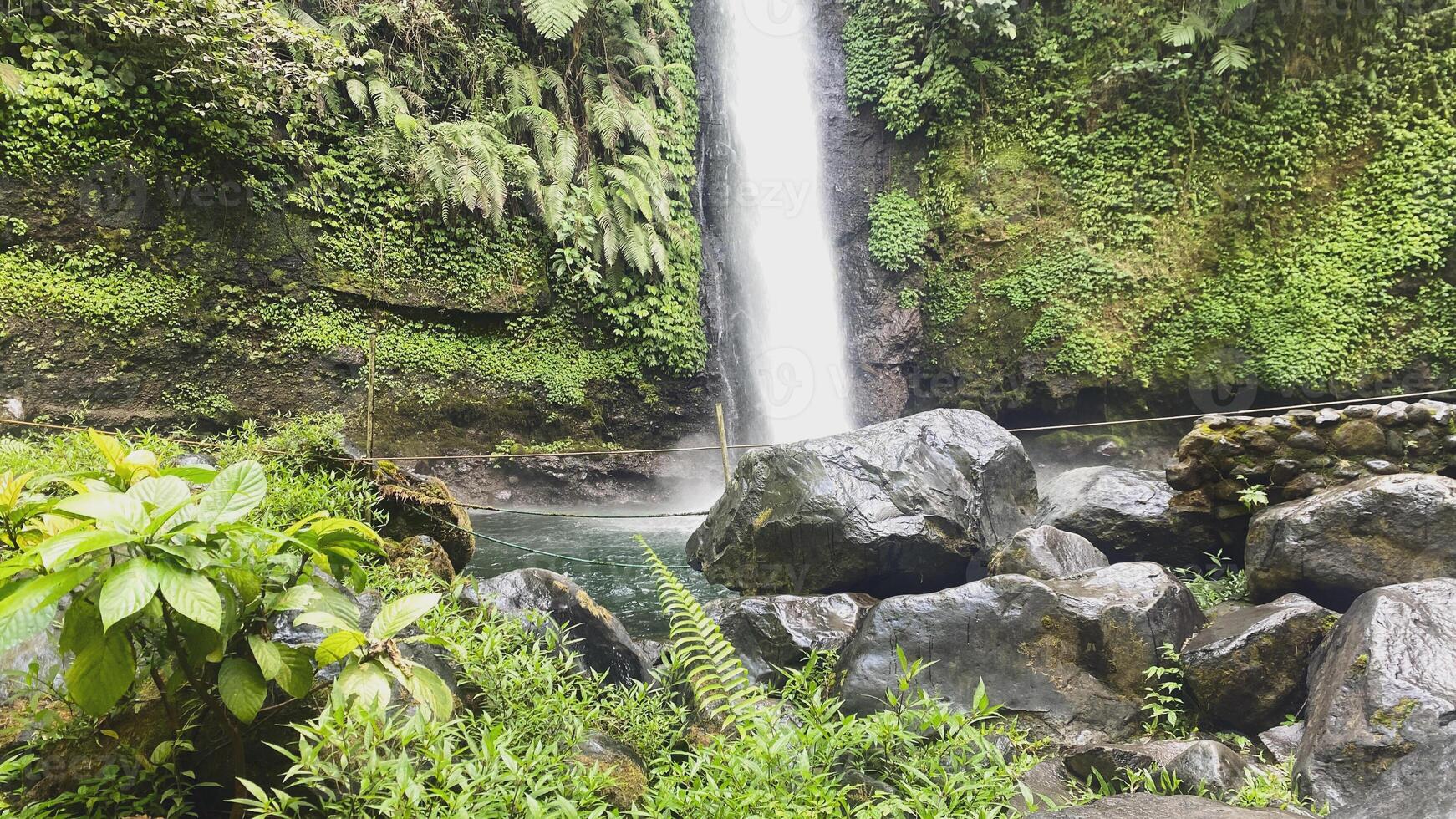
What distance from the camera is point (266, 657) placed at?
64.7 inches

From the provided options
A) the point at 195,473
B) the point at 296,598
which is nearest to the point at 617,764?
the point at 296,598

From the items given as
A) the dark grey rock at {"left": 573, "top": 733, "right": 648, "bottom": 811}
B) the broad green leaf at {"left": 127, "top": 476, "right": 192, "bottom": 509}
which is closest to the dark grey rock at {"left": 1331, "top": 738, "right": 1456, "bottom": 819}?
the dark grey rock at {"left": 573, "top": 733, "right": 648, "bottom": 811}

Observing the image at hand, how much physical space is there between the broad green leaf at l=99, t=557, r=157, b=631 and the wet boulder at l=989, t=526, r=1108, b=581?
5.03 metres

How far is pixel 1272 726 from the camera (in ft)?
12.8

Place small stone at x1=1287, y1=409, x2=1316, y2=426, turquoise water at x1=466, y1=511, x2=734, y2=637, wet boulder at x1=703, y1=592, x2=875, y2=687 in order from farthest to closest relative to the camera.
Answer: turquoise water at x1=466, y1=511, x2=734, y2=637 < small stone at x1=1287, y1=409, x2=1316, y2=426 < wet boulder at x1=703, y1=592, x2=875, y2=687

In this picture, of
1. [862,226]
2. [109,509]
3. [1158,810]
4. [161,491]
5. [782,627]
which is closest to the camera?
[109,509]

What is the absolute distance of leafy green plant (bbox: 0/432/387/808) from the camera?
55.6 inches

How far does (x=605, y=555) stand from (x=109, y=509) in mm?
6386

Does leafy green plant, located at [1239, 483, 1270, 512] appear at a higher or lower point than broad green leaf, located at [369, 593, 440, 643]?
lower

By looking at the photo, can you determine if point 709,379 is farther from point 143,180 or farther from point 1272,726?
point 1272,726

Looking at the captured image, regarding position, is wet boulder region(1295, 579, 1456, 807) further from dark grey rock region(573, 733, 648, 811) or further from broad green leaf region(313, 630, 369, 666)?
broad green leaf region(313, 630, 369, 666)

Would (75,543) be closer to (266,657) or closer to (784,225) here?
(266,657)

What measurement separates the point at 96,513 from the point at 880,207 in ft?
40.0

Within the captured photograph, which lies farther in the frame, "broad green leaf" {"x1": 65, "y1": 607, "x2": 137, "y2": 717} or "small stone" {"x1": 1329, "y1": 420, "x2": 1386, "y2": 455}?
"small stone" {"x1": 1329, "y1": 420, "x2": 1386, "y2": 455}
